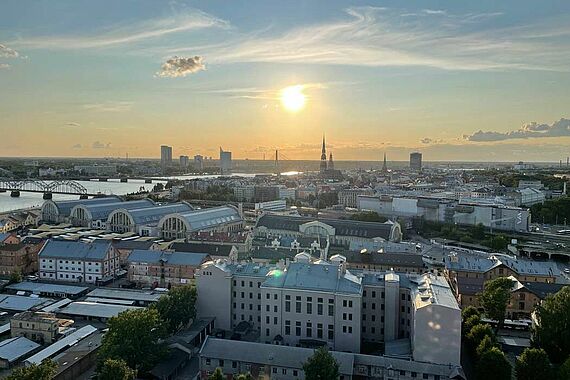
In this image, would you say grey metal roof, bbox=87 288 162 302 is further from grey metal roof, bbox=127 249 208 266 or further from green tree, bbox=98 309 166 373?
green tree, bbox=98 309 166 373

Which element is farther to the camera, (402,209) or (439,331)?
(402,209)

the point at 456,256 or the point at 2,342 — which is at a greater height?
the point at 456,256

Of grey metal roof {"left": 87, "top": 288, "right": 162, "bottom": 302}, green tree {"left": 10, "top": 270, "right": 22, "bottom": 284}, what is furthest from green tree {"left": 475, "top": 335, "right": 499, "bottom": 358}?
green tree {"left": 10, "top": 270, "right": 22, "bottom": 284}

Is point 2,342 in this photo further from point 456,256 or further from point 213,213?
point 213,213

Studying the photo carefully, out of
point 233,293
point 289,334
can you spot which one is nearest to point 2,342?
point 233,293

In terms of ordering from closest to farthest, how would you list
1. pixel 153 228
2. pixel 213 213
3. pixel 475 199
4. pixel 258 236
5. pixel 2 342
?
pixel 2 342 → pixel 258 236 → pixel 153 228 → pixel 213 213 → pixel 475 199
